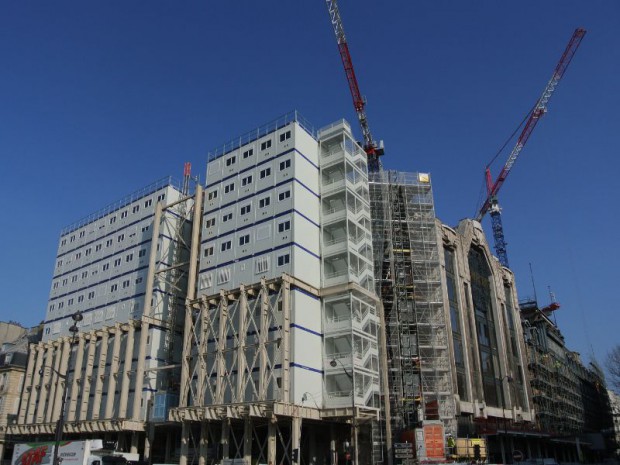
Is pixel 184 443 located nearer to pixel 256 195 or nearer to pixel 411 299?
pixel 256 195

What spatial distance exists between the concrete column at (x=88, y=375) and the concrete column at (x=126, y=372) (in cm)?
576

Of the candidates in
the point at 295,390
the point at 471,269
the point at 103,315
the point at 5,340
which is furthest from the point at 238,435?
the point at 5,340

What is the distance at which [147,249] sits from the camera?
74.4 m

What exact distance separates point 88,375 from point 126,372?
27.6ft

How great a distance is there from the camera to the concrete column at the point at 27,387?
3041 inches

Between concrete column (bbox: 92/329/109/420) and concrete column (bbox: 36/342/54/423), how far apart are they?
357 inches

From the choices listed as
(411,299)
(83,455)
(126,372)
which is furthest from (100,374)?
(411,299)

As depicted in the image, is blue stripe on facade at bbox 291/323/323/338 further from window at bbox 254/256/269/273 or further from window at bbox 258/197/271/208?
window at bbox 258/197/271/208

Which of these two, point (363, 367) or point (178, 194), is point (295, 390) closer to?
point (363, 367)

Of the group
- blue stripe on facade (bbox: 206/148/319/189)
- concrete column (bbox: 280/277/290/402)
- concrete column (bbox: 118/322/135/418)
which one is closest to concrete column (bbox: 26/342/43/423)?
concrete column (bbox: 118/322/135/418)

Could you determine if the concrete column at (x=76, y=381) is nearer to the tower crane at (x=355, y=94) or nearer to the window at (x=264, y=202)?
the window at (x=264, y=202)

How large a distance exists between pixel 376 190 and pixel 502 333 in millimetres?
32469

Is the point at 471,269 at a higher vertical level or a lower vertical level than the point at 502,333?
higher

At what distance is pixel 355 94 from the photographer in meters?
91.9
